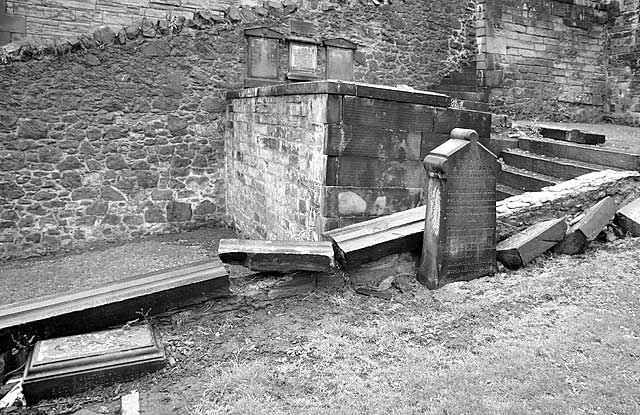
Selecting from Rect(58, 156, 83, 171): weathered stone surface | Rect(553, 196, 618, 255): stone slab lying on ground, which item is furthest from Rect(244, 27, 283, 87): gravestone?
Rect(553, 196, 618, 255): stone slab lying on ground

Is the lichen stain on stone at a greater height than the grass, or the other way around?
the lichen stain on stone

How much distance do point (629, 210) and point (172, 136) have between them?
8405 mm

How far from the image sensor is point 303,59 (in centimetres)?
1256

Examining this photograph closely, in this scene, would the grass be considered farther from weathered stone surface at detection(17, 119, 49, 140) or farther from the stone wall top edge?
weathered stone surface at detection(17, 119, 49, 140)

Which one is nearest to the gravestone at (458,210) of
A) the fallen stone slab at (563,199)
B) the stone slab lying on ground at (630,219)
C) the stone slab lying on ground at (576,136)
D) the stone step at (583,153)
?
the fallen stone slab at (563,199)

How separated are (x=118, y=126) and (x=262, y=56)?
3425mm

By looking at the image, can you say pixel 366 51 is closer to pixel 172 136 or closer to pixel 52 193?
pixel 172 136

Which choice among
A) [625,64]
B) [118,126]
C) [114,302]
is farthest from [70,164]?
[625,64]

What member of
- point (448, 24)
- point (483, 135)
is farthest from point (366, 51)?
point (483, 135)

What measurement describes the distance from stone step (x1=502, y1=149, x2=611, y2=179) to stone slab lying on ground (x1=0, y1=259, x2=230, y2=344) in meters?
5.74

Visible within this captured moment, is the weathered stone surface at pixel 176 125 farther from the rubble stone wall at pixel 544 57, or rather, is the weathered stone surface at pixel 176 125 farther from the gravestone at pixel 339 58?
the rubble stone wall at pixel 544 57

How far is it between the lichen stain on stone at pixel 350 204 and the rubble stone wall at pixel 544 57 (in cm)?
977

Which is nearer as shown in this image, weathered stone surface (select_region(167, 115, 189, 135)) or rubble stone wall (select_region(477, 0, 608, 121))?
weathered stone surface (select_region(167, 115, 189, 135))

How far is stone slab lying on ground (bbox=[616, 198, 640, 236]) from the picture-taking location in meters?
5.91
